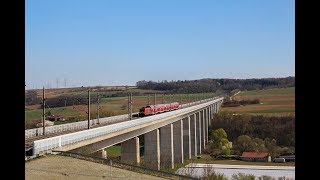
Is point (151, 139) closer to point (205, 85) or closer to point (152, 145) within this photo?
point (152, 145)

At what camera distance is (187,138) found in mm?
58875

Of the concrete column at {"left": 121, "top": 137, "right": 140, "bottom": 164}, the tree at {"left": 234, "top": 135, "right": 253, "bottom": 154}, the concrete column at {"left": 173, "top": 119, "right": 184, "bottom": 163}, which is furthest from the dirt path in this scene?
the concrete column at {"left": 173, "top": 119, "right": 184, "bottom": 163}

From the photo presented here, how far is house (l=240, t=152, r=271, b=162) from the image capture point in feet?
133

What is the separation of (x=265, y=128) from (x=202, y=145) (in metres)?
16.3

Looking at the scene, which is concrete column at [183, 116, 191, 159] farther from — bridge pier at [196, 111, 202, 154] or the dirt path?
the dirt path

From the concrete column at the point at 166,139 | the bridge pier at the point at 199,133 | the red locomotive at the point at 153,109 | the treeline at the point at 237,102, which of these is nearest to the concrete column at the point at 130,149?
the red locomotive at the point at 153,109

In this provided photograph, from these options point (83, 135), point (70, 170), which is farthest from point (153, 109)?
point (70, 170)

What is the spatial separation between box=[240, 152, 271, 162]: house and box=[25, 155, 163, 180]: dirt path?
26.1 meters

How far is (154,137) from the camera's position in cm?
4259

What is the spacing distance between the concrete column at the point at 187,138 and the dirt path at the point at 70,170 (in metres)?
41.0

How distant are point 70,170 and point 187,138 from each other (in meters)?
44.2

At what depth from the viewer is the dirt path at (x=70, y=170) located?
46.7 ft
